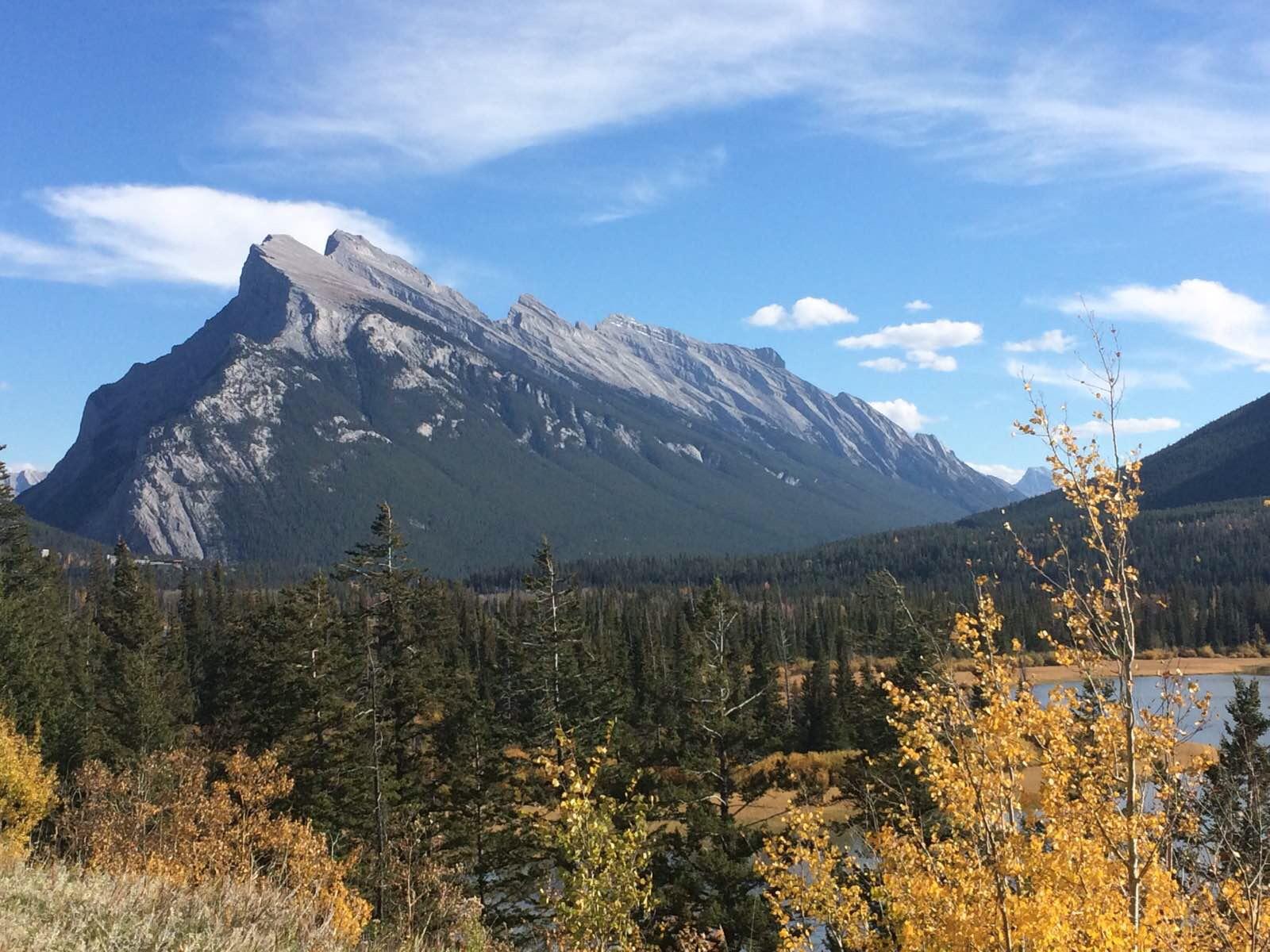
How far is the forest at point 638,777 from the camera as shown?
891cm

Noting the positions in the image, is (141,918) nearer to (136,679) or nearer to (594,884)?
(594,884)

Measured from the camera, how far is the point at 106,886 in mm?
8688

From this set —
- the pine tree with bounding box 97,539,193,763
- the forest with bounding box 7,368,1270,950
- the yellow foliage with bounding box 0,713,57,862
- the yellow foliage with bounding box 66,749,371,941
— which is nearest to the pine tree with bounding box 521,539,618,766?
the forest with bounding box 7,368,1270,950

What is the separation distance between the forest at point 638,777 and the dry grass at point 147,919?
21 cm

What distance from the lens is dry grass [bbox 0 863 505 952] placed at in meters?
6.80

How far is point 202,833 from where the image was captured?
875 inches

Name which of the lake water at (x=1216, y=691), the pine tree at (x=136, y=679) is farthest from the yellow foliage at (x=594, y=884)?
the lake water at (x=1216, y=691)

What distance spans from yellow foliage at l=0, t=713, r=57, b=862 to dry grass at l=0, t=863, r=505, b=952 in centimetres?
2230

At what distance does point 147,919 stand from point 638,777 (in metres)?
18.3

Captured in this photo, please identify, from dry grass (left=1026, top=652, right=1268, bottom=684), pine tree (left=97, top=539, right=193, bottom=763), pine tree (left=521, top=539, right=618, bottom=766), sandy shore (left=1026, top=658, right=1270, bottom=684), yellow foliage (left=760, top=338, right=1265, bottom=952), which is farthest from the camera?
sandy shore (left=1026, top=658, right=1270, bottom=684)

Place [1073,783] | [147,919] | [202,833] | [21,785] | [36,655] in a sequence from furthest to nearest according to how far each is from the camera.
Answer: [36,655] < [21,785] < [202,833] < [1073,783] < [147,919]

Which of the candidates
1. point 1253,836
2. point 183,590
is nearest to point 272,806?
point 1253,836

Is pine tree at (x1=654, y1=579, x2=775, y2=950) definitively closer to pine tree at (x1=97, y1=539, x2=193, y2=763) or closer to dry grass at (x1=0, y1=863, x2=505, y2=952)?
dry grass at (x1=0, y1=863, x2=505, y2=952)

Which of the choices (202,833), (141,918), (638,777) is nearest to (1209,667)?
(638,777)
